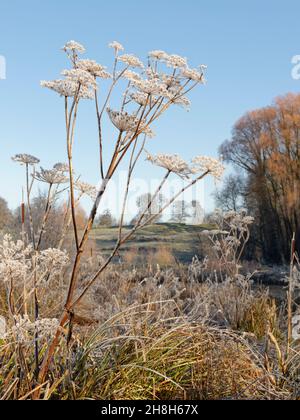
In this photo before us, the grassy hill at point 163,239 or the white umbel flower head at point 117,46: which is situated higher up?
the white umbel flower head at point 117,46

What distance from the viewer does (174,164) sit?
2148mm

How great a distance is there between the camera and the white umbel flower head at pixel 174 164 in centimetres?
214

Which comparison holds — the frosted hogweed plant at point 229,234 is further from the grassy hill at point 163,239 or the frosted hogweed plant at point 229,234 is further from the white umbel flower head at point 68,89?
the grassy hill at point 163,239

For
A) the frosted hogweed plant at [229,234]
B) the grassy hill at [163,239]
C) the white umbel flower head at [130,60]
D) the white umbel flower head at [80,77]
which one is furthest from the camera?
the grassy hill at [163,239]

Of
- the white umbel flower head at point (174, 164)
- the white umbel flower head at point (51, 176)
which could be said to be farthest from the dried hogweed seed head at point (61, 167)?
the white umbel flower head at point (174, 164)

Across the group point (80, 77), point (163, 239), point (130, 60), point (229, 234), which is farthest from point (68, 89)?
point (163, 239)

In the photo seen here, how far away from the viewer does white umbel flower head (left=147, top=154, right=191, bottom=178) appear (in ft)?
7.04

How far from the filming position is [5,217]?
19.2 meters

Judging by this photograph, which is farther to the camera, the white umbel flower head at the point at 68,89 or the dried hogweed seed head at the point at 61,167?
the dried hogweed seed head at the point at 61,167

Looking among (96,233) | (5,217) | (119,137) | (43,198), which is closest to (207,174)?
(119,137)

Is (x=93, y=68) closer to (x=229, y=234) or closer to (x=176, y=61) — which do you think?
(x=176, y=61)

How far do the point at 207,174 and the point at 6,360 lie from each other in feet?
4.70

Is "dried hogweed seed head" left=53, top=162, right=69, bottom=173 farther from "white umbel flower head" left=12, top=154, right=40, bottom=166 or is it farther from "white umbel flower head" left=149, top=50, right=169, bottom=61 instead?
"white umbel flower head" left=149, top=50, right=169, bottom=61
